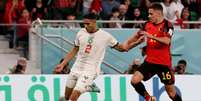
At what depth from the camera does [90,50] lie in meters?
15.3

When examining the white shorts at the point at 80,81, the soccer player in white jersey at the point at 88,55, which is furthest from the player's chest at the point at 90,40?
the white shorts at the point at 80,81

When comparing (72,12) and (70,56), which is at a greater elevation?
(72,12)

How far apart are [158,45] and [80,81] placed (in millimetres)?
1495

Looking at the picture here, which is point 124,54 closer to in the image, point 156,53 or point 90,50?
point 90,50

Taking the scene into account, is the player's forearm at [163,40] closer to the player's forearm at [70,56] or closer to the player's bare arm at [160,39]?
the player's bare arm at [160,39]

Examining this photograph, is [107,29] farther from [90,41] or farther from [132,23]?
[90,41]

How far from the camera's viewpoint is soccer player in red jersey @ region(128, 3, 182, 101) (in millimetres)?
14578

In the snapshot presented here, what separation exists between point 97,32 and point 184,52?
17.4 ft

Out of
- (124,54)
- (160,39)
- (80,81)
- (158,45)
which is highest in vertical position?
(160,39)

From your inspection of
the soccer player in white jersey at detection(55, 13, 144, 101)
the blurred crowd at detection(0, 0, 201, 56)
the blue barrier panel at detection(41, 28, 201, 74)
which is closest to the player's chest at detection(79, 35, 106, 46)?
the soccer player in white jersey at detection(55, 13, 144, 101)

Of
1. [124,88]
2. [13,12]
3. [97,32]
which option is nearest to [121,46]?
[97,32]

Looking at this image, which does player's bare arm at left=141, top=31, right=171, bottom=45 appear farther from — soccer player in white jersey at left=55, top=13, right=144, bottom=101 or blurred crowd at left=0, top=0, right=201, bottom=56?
blurred crowd at left=0, top=0, right=201, bottom=56

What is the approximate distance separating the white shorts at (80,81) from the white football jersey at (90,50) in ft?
0.28

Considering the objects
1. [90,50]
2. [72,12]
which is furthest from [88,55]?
[72,12]
